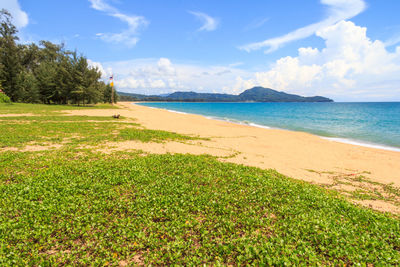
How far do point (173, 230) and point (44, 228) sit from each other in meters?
3.49

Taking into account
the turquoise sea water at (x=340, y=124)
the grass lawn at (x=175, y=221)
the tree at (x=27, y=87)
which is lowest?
the grass lawn at (x=175, y=221)

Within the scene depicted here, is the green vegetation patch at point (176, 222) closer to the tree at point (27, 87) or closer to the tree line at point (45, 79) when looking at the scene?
the tree line at point (45, 79)

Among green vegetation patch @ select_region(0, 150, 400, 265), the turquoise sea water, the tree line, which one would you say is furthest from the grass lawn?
the tree line

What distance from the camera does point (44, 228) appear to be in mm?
5262

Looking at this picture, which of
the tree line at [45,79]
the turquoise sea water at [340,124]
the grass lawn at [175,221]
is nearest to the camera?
the grass lawn at [175,221]

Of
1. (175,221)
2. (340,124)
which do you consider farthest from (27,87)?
(340,124)

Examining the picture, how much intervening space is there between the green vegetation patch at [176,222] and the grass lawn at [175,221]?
0.09 ft

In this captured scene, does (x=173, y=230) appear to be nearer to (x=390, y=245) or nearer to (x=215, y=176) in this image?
(x=215, y=176)

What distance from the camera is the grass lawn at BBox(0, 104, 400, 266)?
4.66m

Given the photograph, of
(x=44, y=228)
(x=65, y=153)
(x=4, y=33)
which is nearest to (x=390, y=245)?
(x=44, y=228)

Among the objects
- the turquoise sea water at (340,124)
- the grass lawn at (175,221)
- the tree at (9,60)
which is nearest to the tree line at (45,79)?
the tree at (9,60)

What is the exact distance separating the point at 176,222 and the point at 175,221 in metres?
0.05

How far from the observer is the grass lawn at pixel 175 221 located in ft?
15.3

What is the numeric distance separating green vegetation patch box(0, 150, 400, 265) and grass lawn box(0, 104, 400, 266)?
0.09ft
